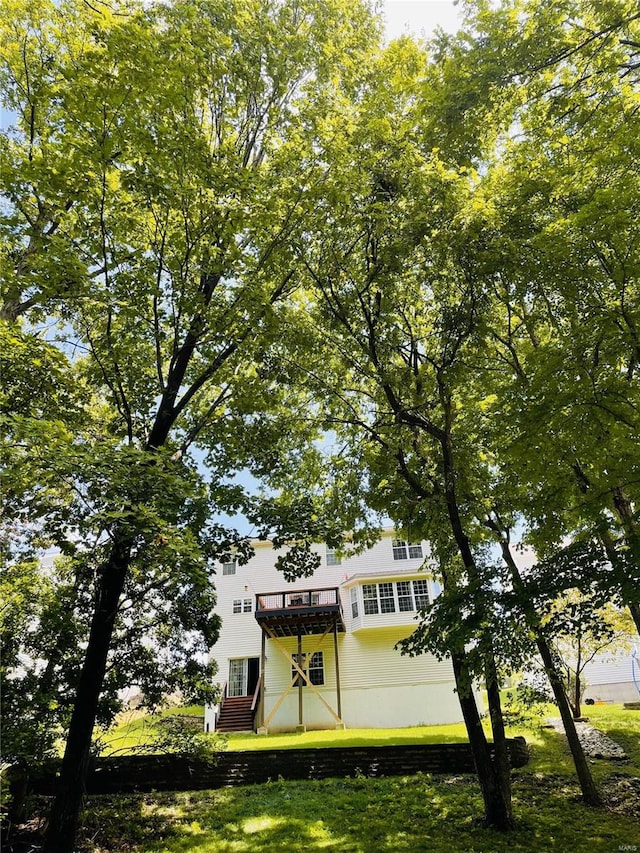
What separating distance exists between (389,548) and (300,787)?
12.8 metres

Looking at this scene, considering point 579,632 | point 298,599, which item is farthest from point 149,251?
point 298,599

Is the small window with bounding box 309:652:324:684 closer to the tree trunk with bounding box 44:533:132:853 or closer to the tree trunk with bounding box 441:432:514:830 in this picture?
the tree trunk with bounding box 441:432:514:830

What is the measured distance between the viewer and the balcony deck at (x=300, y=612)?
19.0 m

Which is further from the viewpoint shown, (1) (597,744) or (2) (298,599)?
(2) (298,599)

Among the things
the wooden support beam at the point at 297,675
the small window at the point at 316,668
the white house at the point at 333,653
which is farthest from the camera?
the small window at the point at 316,668

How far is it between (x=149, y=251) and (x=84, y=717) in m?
7.26

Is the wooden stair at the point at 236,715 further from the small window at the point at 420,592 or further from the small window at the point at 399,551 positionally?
the small window at the point at 399,551

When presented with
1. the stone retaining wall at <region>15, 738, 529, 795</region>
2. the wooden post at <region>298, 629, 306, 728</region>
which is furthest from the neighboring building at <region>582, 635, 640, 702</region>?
the stone retaining wall at <region>15, 738, 529, 795</region>

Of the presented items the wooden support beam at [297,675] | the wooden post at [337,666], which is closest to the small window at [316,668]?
the wooden support beam at [297,675]

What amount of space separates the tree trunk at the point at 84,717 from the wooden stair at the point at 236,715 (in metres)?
14.9

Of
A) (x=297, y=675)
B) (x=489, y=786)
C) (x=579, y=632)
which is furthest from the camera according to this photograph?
(x=297, y=675)

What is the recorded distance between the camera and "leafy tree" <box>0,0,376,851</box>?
5.80m

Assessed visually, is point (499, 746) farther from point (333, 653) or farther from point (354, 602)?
point (333, 653)

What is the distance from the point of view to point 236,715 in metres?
19.7
